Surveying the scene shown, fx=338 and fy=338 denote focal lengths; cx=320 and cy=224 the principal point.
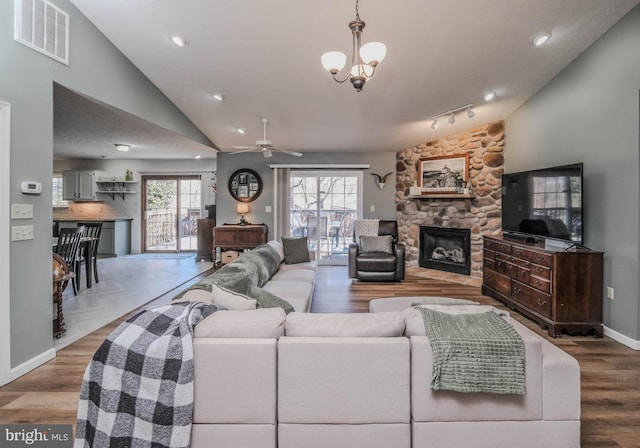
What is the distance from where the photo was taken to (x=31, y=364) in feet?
8.42

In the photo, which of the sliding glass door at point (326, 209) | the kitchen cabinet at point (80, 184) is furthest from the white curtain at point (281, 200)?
the kitchen cabinet at point (80, 184)

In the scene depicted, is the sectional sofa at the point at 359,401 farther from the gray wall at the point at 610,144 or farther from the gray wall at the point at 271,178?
the gray wall at the point at 271,178

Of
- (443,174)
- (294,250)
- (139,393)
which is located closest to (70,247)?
(294,250)

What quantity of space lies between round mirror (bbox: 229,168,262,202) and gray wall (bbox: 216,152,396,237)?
0.09m

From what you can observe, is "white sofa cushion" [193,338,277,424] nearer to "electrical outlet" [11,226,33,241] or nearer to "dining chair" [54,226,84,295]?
"electrical outlet" [11,226,33,241]

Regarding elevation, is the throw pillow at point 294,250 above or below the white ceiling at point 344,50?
below

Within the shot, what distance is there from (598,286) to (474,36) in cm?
266

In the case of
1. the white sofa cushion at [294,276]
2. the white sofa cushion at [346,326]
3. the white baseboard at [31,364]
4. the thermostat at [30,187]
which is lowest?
the white baseboard at [31,364]

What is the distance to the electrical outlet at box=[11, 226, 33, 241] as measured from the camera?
8.05 feet

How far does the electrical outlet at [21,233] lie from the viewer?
2453mm

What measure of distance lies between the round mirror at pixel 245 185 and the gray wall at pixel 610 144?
17.2 feet

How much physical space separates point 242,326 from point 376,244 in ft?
14.2

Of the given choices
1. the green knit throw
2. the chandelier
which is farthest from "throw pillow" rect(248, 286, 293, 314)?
the chandelier

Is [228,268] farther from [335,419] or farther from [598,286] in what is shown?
[598,286]
